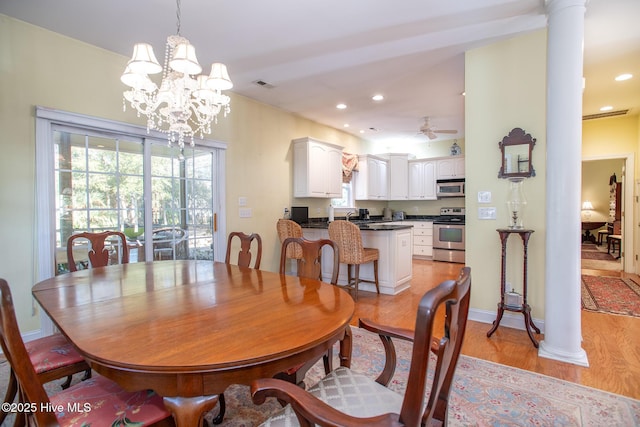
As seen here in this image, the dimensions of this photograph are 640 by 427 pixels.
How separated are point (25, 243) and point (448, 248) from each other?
6.40 meters

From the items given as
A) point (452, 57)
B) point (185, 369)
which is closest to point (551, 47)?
point (452, 57)

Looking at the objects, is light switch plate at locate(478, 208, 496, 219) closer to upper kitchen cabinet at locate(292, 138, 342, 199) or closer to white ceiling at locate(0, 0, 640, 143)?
white ceiling at locate(0, 0, 640, 143)

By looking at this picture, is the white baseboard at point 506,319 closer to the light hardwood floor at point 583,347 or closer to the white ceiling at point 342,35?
the light hardwood floor at point 583,347

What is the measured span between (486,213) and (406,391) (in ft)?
9.01

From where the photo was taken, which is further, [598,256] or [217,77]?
[598,256]

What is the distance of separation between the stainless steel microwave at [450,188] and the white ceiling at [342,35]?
8.95 feet

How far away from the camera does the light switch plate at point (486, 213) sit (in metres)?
2.98

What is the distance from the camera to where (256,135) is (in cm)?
450

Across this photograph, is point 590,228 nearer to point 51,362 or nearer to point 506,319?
point 506,319

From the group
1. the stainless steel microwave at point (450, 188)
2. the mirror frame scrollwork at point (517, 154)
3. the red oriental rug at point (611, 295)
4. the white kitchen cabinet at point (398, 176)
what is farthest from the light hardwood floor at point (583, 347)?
the white kitchen cabinet at point (398, 176)

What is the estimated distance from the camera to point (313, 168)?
198 inches

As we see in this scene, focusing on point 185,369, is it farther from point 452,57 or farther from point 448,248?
point 448,248

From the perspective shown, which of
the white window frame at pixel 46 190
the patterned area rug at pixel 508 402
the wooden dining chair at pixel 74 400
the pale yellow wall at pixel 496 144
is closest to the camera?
the wooden dining chair at pixel 74 400

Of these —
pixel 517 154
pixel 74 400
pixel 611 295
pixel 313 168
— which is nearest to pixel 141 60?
pixel 74 400
